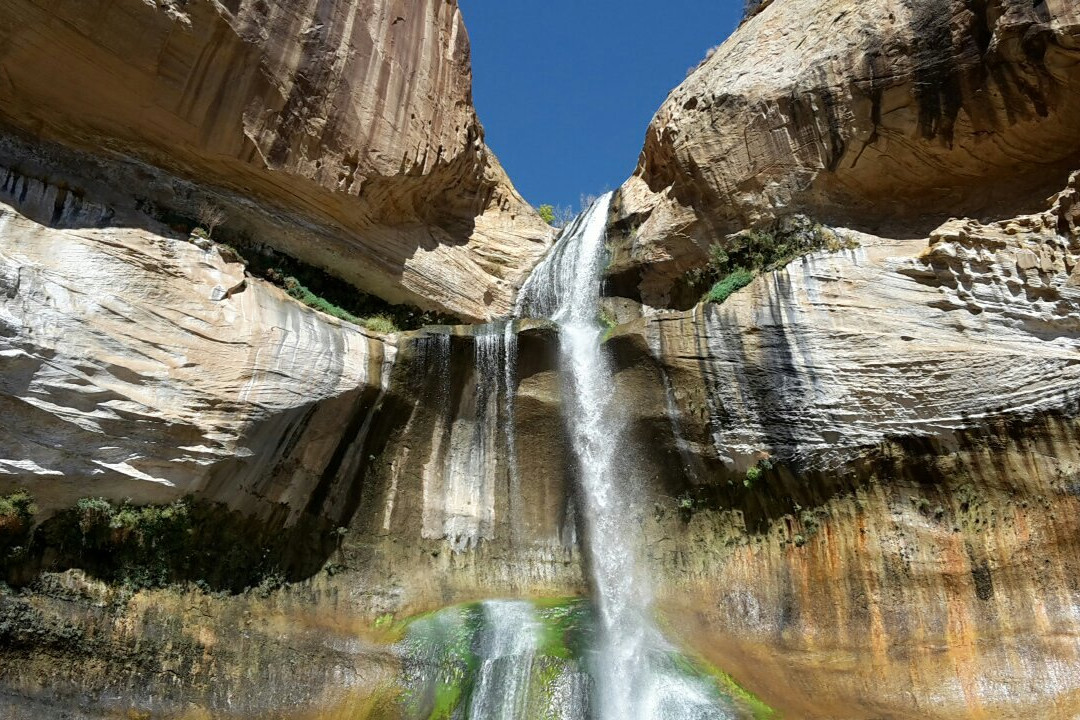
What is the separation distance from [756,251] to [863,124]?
8.39ft

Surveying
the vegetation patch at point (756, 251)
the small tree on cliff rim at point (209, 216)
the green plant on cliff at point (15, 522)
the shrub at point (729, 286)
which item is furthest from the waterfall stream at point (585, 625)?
the green plant on cliff at point (15, 522)

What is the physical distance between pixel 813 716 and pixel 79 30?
12735mm

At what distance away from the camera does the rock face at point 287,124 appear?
9828 mm

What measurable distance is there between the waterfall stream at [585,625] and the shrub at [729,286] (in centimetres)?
196

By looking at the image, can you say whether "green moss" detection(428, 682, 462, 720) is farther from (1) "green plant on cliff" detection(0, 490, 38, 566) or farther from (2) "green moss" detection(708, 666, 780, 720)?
(1) "green plant on cliff" detection(0, 490, 38, 566)

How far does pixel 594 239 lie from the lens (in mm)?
15188

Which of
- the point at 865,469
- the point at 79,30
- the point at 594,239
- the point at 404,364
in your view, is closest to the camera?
the point at 79,30

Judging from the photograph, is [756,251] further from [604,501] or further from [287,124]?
[287,124]

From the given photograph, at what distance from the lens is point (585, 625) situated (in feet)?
33.6

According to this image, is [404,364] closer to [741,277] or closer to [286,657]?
[286,657]

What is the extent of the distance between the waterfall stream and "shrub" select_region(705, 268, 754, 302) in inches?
77.4

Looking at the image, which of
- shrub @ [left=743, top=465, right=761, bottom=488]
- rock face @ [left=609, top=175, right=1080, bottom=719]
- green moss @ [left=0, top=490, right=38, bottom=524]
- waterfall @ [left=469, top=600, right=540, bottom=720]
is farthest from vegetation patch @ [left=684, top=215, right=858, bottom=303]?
green moss @ [left=0, top=490, right=38, bottom=524]

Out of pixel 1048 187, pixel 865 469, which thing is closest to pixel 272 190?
pixel 865 469

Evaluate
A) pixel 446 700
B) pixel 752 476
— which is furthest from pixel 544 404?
pixel 446 700
